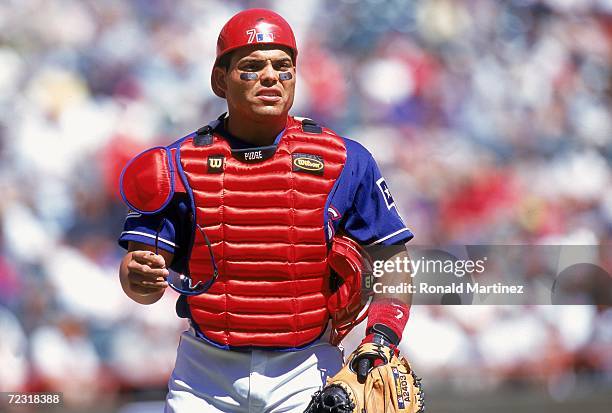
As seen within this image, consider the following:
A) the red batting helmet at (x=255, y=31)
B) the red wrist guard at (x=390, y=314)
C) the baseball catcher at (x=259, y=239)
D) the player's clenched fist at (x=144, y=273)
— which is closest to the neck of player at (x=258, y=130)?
the baseball catcher at (x=259, y=239)

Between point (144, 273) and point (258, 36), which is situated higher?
point (258, 36)

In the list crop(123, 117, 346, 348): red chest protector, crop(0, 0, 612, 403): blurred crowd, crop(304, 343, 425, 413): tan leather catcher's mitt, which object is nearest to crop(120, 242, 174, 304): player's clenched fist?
crop(123, 117, 346, 348): red chest protector

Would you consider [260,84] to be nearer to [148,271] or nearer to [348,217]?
[348,217]

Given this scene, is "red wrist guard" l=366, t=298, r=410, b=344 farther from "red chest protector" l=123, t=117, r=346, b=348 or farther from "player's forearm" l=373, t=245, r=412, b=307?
"red chest protector" l=123, t=117, r=346, b=348

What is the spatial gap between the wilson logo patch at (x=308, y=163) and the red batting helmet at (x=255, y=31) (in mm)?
297

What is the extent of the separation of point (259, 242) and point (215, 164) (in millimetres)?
233

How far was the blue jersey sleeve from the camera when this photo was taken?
8.63 feet

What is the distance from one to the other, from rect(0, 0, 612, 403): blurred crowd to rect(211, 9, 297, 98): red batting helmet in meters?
3.18

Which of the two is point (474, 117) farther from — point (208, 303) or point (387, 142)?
point (208, 303)

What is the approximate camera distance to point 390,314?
102 inches

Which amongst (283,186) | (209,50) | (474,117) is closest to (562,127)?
(474,117)

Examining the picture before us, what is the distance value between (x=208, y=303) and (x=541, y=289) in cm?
387

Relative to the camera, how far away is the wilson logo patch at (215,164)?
8.59ft

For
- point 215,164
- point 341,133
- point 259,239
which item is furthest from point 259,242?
point 341,133
